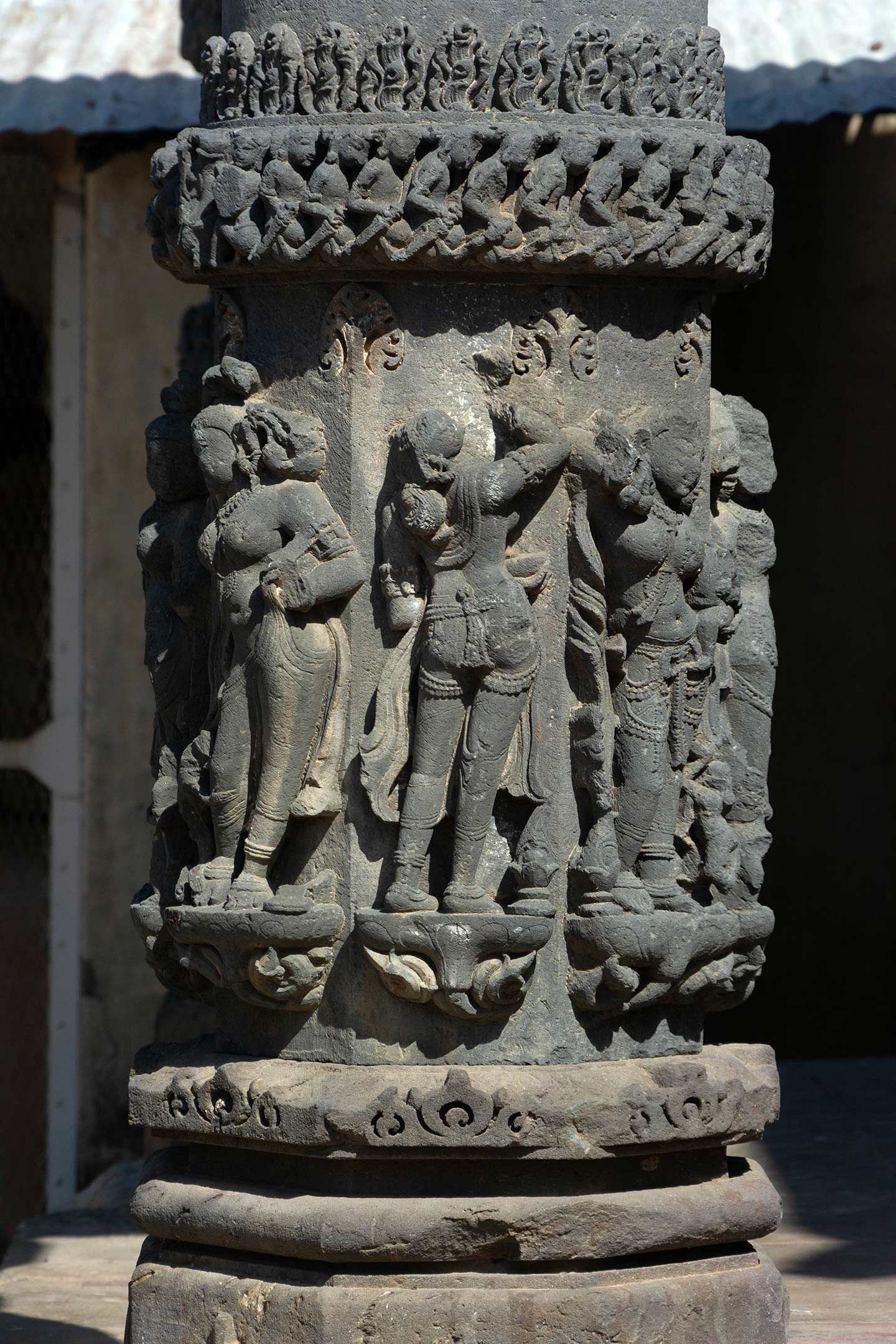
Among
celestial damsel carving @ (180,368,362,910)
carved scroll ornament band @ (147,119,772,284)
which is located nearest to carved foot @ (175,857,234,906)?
celestial damsel carving @ (180,368,362,910)

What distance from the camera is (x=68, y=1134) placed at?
946 cm

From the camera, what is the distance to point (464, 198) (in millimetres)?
4438

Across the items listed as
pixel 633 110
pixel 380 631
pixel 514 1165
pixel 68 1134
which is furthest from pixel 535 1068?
pixel 68 1134

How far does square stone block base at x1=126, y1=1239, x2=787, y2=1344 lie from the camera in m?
4.41

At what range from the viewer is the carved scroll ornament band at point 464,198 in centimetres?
444

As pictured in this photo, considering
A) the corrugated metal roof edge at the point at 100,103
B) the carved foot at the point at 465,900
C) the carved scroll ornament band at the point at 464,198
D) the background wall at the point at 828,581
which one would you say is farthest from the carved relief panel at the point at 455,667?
the background wall at the point at 828,581

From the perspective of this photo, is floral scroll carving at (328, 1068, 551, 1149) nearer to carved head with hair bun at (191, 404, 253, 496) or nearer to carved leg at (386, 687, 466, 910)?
carved leg at (386, 687, 466, 910)

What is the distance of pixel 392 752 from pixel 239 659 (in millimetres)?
373

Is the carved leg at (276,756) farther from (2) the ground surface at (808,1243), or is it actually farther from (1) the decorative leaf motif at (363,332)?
(2) the ground surface at (808,1243)

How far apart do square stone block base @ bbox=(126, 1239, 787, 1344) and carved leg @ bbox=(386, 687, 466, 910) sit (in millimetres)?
726

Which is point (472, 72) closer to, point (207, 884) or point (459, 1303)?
point (207, 884)

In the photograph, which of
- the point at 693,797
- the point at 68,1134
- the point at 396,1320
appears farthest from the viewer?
the point at 68,1134

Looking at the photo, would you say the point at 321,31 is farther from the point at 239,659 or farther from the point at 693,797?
the point at 693,797

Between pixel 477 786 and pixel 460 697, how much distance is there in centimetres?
18
